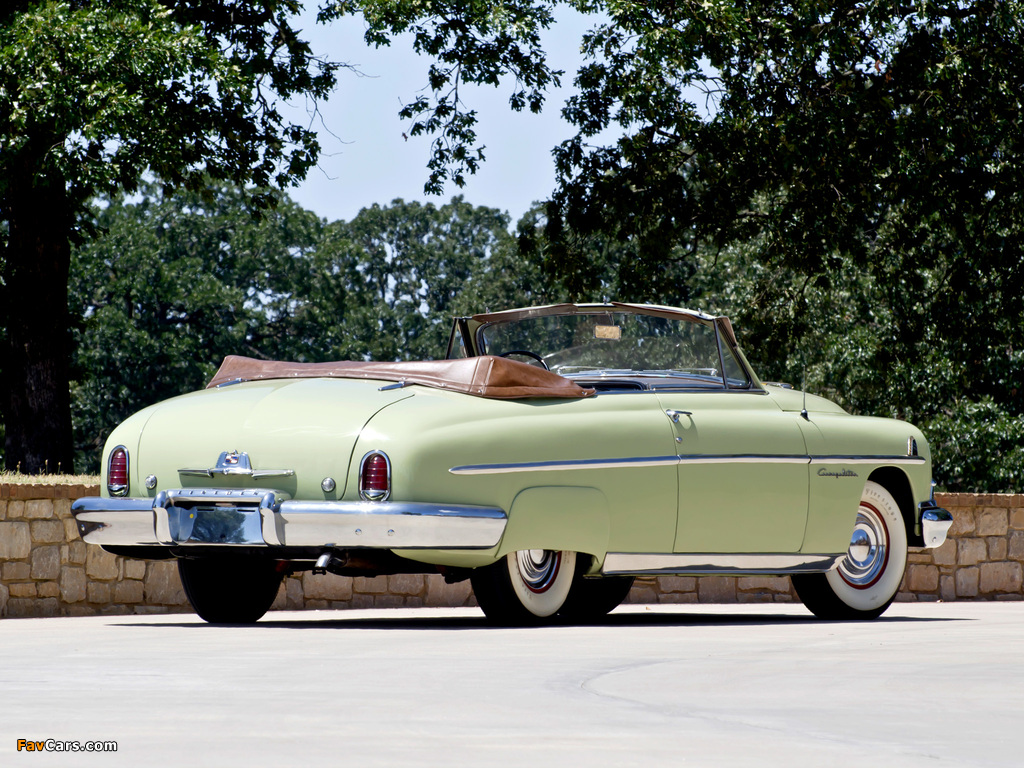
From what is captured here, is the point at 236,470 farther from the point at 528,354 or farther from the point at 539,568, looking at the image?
the point at 528,354

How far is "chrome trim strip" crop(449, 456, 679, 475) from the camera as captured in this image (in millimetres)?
7543

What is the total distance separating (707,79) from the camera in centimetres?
1742

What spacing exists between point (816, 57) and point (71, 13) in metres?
7.24

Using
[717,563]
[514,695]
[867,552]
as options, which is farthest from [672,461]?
[514,695]

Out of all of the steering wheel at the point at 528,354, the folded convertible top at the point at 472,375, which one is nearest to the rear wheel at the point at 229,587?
the folded convertible top at the point at 472,375

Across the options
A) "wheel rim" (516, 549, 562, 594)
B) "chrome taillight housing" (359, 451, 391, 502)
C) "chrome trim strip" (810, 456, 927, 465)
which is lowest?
"wheel rim" (516, 549, 562, 594)

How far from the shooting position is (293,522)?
743cm

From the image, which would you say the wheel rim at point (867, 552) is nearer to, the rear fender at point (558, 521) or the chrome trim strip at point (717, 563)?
the chrome trim strip at point (717, 563)

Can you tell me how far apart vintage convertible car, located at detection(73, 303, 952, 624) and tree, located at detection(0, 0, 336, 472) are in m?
6.12

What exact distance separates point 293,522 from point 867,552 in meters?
3.63

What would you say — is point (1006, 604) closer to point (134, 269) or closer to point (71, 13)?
point (71, 13)

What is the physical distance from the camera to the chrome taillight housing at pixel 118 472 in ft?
27.1
